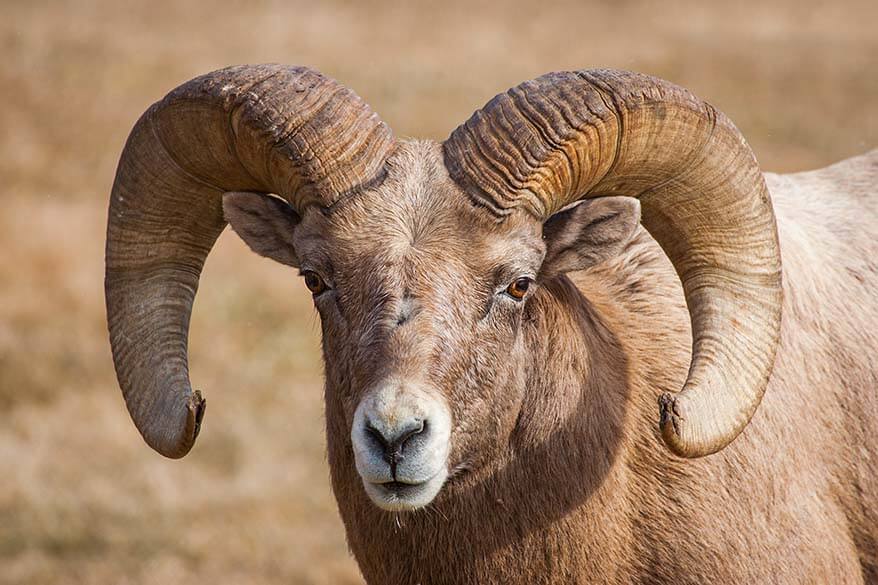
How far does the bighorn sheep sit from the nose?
0.01m

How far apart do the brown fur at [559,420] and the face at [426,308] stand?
1 centimetres

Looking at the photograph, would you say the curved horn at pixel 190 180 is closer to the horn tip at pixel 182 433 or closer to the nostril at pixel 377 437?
the horn tip at pixel 182 433

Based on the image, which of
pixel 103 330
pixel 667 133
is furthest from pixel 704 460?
pixel 103 330

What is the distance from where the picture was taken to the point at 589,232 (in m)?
6.67

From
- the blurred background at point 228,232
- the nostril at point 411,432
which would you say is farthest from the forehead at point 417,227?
the blurred background at point 228,232

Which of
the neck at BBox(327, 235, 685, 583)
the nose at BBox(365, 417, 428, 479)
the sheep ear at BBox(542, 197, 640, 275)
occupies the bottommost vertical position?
the neck at BBox(327, 235, 685, 583)

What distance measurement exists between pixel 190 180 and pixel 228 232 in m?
16.8

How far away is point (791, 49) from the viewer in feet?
129

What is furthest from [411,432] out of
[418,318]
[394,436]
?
[418,318]

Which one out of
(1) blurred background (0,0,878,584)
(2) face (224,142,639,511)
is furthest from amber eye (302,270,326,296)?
(1) blurred background (0,0,878,584)

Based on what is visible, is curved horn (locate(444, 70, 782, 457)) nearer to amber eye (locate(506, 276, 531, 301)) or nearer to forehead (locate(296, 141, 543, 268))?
forehead (locate(296, 141, 543, 268))

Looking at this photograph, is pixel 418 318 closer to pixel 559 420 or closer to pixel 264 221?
pixel 559 420

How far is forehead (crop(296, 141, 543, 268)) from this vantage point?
616cm

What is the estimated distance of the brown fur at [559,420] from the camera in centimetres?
612
